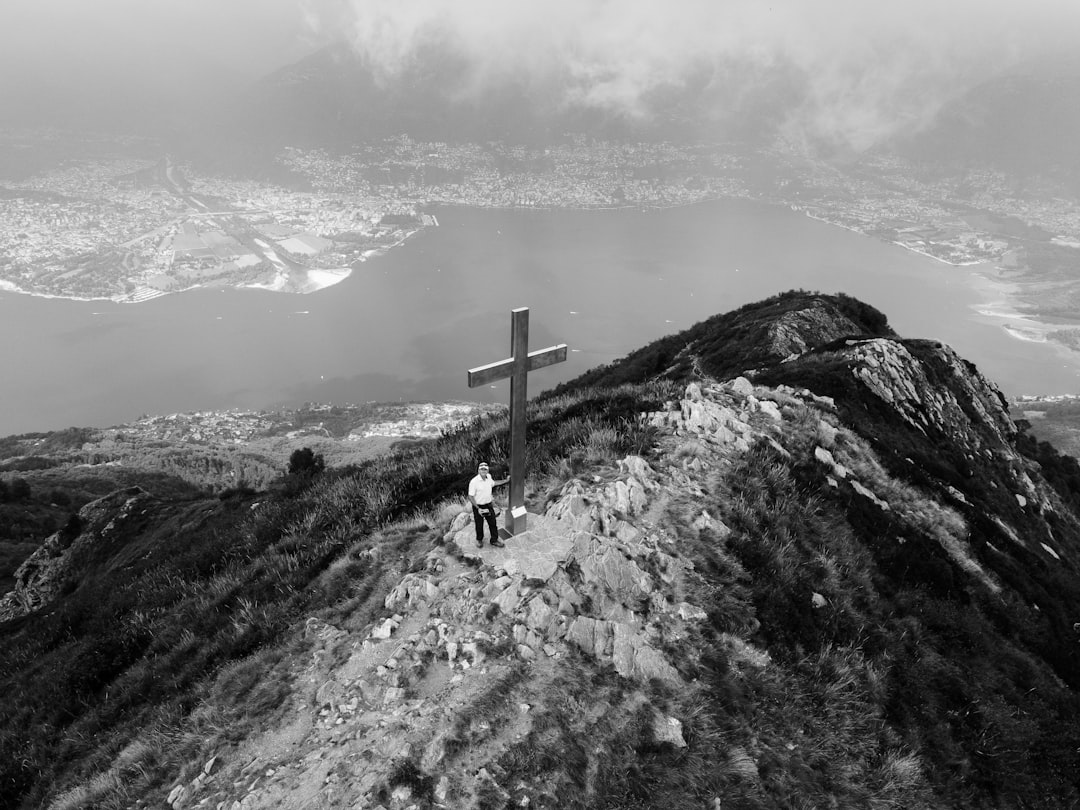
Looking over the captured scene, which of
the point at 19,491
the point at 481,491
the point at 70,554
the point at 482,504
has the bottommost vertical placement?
the point at 19,491

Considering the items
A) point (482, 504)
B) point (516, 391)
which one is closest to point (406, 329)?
point (516, 391)

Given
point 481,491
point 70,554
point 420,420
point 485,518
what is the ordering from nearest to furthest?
point 481,491 < point 485,518 < point 70,554 < point 420,420

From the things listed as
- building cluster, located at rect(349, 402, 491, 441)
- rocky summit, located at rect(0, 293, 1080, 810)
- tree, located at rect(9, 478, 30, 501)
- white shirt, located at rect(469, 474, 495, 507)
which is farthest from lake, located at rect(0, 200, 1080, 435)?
white shirt, located at rect(469, 474, 495, 507)

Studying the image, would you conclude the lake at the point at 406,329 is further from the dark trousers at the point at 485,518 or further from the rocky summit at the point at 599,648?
the dark trousers at the point at 485,518

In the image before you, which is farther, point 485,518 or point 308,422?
point 308,422

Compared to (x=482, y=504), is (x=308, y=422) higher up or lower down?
lower down

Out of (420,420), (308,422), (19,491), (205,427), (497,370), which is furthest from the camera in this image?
(308,422)

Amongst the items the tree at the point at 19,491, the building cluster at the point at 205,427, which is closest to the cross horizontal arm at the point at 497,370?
the tree at the point at 19,491

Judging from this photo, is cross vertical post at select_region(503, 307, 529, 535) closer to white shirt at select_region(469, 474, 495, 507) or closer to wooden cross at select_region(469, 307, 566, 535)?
wooden cross at select_region(469, 307, 566, 535)

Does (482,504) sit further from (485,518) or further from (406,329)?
(406,329)
